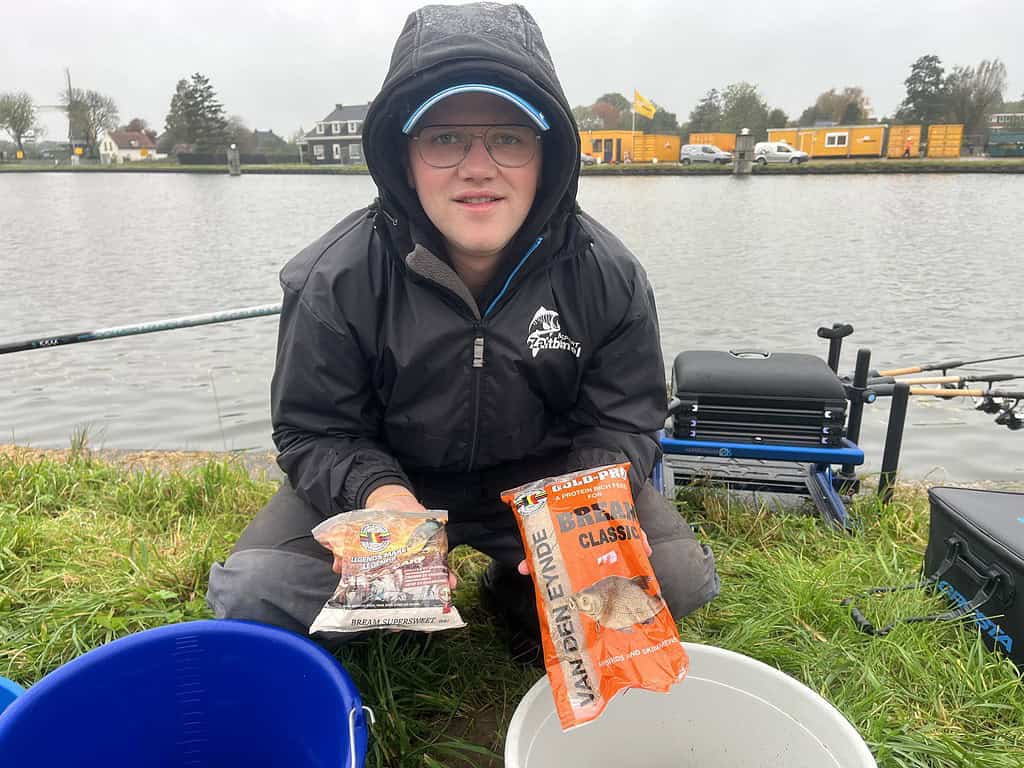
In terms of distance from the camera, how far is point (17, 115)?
68500mm

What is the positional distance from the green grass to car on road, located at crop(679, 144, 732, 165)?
48539 mm

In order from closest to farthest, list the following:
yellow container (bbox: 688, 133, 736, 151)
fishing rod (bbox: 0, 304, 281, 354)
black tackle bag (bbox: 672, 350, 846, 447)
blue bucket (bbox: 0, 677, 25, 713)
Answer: blue bucket (bbox: 0, 677, 25, 713), black tackle bag (bbox: 672, 350, 846, 447), fishing rod (bbox: 0, 304, 281, 354), yellow container (bbox: 688, 133, 736, 151)

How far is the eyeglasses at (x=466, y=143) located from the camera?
1.55m

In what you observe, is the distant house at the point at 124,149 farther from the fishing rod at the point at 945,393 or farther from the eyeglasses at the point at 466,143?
the eyeglasses at the point at 466,143

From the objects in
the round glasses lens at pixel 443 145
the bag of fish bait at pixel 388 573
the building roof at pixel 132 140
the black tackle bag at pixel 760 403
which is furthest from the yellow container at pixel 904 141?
the building roof at pixel 132 140

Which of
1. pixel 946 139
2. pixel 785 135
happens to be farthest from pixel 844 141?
pixel 785 135

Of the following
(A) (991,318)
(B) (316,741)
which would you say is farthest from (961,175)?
(B) (316,741)

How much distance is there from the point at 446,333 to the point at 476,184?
1.11 ft

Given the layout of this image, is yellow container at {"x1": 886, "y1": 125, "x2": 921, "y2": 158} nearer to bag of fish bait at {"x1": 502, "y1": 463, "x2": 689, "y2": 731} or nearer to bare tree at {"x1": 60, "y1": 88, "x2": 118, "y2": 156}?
bag of fish bait at {"x1": 502, "y1": 463, "x2": 689, "y2": 731}

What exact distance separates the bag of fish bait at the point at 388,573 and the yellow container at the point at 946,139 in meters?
55.4

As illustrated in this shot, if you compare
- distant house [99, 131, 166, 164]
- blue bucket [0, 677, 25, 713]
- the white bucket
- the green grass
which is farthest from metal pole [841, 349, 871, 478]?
distant house [99, 131, 166, 164]

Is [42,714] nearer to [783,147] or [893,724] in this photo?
[893,724]

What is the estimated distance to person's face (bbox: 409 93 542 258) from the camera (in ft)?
5.05

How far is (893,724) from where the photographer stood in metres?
1.56
